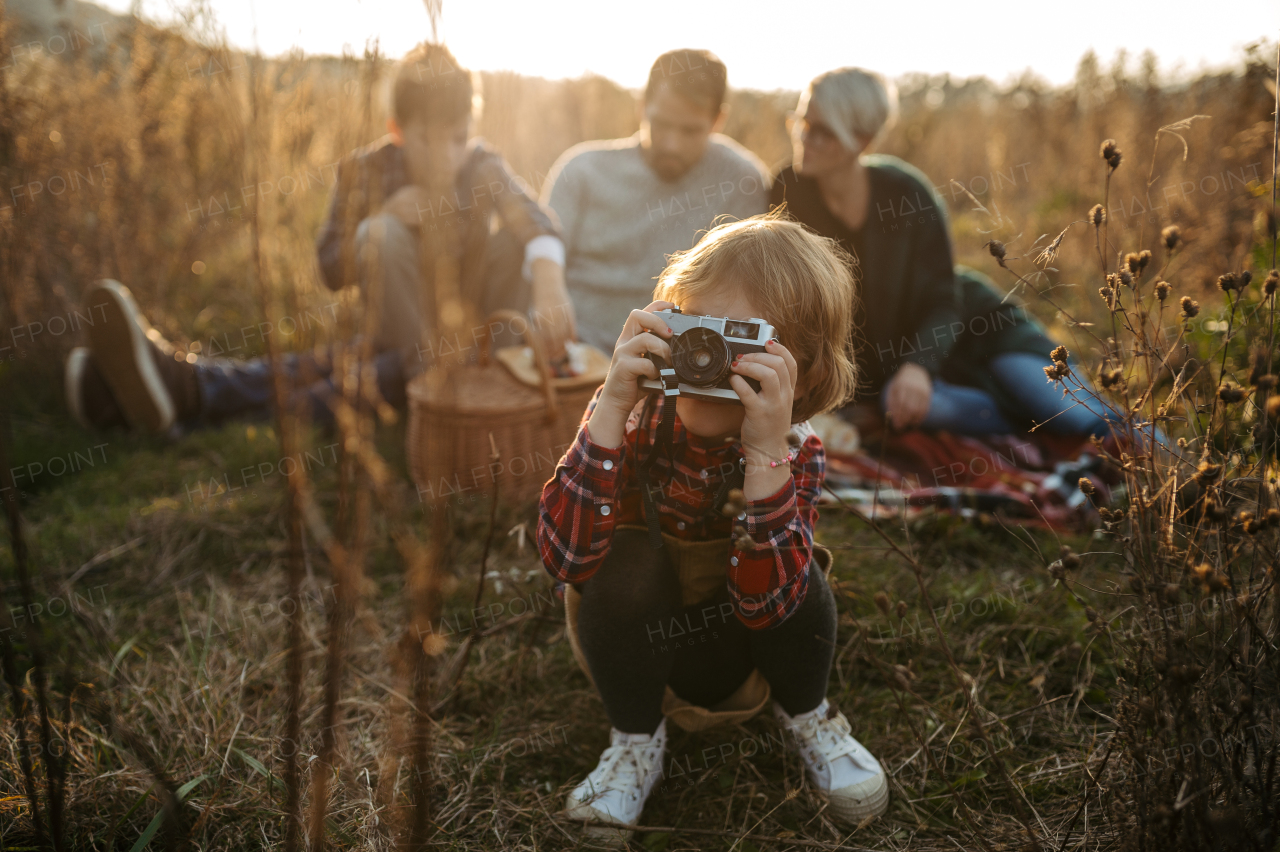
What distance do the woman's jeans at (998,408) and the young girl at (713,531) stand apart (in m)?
1.51

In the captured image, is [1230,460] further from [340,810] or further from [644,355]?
[340,810]

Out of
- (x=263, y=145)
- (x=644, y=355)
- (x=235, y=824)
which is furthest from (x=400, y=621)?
(x=263, y=145)

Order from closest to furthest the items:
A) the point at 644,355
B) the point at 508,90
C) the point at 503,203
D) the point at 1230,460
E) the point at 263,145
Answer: the point at 263,145 < the point at 1230,460 < the point at 644,355 < the point at 508,90 < the point at 503,203

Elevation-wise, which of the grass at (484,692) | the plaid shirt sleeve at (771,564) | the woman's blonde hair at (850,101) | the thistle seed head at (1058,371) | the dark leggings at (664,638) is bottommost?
the grass at (484,692)

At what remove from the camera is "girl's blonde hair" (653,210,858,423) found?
119cm

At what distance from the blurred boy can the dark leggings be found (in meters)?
1.25

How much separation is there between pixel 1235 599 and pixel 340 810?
1.29 meters

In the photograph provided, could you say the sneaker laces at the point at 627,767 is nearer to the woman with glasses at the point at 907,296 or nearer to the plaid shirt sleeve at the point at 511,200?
the woman with glasses at the point at 907,296

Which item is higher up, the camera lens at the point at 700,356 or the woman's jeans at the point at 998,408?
the camera lens at the point at 700,356

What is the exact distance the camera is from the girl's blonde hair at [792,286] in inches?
46.9

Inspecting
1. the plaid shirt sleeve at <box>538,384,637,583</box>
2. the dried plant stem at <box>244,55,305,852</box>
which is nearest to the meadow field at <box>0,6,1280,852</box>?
the dried plant stem at <box>244,55,305,852</box>

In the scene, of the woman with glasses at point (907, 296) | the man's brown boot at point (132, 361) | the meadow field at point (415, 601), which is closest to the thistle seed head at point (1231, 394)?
the meadow field at point (415, 601)

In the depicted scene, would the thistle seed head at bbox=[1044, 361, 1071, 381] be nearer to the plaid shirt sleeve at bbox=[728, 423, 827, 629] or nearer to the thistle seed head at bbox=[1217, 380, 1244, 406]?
the thistle seed head at bbox=[1217, 380, 1244, 406]

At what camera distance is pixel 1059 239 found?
90cm
